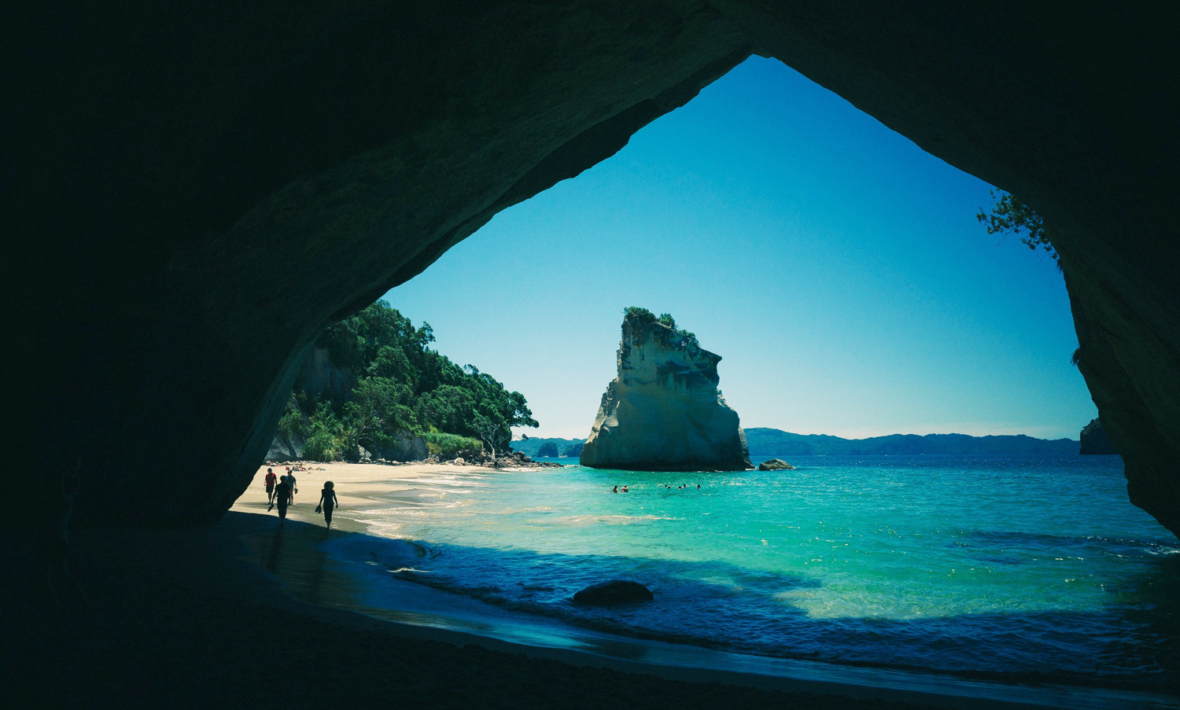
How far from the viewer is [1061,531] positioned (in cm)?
1823

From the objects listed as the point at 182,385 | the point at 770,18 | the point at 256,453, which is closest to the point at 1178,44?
the point at 770,18

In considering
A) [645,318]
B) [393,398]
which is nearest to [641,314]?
[645,318]

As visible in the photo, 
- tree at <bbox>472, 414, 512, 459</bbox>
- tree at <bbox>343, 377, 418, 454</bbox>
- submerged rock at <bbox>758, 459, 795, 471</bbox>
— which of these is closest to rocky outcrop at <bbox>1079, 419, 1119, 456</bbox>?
submerged rock at <bbox>758, 459, 795, 471</bbox>

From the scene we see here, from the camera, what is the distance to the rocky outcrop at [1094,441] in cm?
10850

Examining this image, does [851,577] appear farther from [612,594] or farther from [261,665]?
[261,665]

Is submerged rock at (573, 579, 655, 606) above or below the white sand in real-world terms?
above

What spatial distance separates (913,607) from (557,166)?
36.6 ft

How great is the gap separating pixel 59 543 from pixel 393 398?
4932cm

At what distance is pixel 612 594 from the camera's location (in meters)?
8.94

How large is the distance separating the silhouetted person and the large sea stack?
2010 inches

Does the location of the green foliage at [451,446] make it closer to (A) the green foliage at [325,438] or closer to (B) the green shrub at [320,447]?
(A) the green foliage at [325,438]

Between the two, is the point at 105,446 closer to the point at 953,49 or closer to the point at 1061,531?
the point at 953,49

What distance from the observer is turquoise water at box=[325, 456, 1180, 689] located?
7.13 metres

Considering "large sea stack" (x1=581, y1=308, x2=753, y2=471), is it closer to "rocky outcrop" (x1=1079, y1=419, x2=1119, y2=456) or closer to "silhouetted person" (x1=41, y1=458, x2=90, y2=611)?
"silhouetted person" (x1=41, y1=458, x2=90, y2=611)
